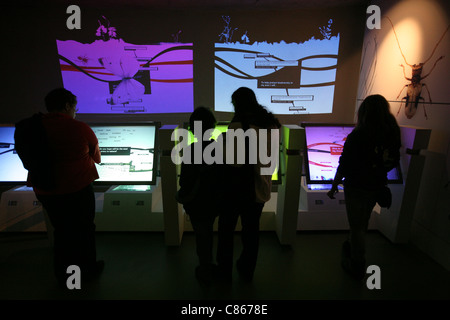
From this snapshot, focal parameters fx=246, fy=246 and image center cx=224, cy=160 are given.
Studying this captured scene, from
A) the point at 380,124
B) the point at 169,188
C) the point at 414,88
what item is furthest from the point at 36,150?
the point at 414,88

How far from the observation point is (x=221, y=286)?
195 centimetres

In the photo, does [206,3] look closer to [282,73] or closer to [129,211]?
[282,73]

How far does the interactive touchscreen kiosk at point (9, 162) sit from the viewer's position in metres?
2.72

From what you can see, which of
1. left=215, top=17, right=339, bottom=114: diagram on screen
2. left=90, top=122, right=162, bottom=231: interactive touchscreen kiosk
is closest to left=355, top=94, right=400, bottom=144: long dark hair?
left=215, top=17, right=339, bottom=114: diagram on screen

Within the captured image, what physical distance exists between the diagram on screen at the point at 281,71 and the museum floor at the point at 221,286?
1.95 metres

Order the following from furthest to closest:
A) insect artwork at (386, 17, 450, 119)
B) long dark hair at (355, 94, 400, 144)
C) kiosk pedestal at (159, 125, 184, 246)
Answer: insect artwork at (386, 17, 450, 119)
kiosk pedestal at (159, 125, 184, 246)
long dark hair at (355, 94, 400, 144)

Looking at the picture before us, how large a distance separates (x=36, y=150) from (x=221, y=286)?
164 centimetres

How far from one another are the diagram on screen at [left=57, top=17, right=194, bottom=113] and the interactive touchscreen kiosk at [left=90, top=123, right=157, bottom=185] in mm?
910

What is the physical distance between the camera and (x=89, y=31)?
334cm

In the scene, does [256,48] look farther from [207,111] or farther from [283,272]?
[283,272]

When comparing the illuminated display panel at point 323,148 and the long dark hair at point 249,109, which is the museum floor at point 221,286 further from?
the long dark hair at point 249,109

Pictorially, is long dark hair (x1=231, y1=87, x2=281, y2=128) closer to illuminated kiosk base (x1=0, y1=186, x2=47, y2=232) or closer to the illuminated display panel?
the illuminated display panel

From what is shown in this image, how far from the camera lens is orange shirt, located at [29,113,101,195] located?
1647mm

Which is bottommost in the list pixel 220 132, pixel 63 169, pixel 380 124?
pixel 63 169
